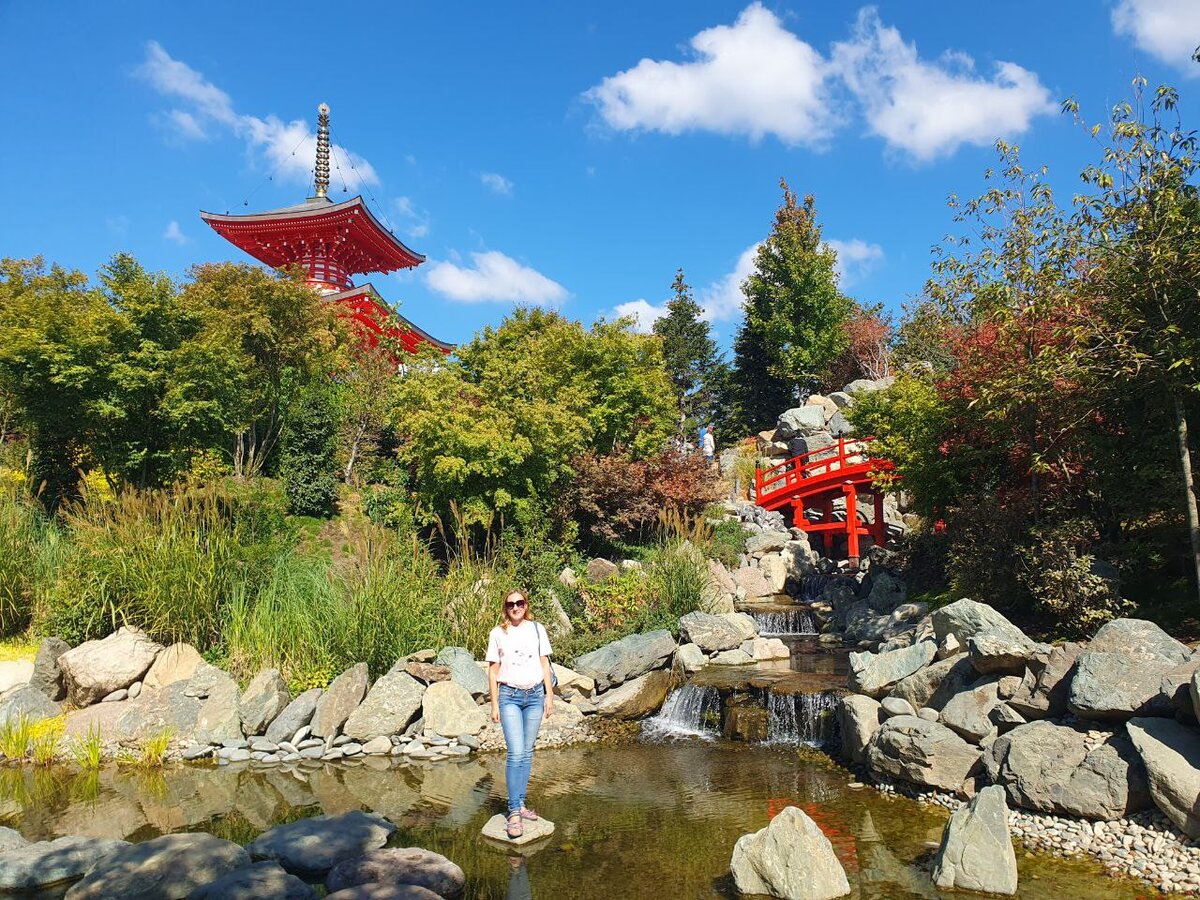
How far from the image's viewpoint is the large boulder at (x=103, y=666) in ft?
24.2

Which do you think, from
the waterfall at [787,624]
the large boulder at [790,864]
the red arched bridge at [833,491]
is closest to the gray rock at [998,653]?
the large boulder at [790,864]

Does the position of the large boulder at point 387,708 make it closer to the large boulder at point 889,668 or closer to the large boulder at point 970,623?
the large boulder at point 889,668

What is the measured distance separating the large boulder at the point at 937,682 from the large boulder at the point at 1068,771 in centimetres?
95

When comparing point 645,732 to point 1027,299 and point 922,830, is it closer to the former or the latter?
point 922,830

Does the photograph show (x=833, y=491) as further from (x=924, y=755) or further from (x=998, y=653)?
(x=924, y=755)

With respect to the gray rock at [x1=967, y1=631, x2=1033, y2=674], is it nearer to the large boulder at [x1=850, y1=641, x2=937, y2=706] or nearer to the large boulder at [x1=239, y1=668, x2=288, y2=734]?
the large boulder at [x1=850, y1=641, x2=937, y2=706]

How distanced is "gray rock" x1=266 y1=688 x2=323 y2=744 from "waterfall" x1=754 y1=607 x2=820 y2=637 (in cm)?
821

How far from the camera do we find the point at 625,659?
29.0 ft

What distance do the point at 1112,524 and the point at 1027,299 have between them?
2558mm

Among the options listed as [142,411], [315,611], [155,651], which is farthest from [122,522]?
[142,411]

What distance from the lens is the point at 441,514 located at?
42.9 ft

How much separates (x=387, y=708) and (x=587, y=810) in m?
2.63

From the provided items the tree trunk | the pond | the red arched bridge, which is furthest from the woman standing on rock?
the red arched bridge

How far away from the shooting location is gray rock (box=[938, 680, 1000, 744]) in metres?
5.78
